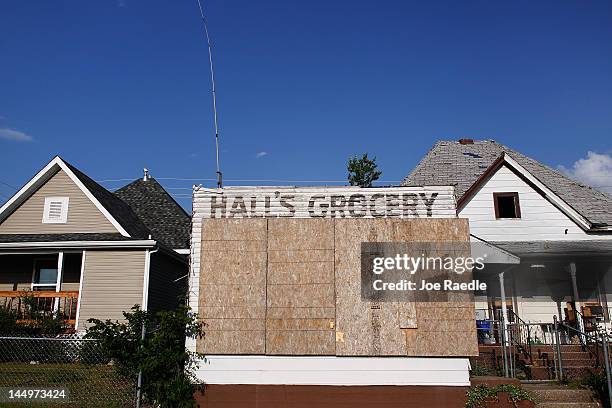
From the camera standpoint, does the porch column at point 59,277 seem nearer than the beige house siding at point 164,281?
Yes

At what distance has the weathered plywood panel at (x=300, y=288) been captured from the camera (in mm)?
9789

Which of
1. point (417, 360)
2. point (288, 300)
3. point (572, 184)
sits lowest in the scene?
point (417, 360)

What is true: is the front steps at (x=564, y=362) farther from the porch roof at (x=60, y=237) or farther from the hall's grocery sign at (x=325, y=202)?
the porch roof at (x=60, y=237)

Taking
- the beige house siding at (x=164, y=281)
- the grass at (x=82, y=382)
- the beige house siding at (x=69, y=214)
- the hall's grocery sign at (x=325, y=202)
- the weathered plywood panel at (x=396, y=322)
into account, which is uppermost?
the beige house siding at (x=69, y=214)

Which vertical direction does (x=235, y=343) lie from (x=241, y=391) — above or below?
above

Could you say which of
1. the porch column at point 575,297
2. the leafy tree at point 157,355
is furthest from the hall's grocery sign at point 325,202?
the porch column at point 575,297

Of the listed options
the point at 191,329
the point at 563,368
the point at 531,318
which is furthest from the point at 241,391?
the point at 531,318

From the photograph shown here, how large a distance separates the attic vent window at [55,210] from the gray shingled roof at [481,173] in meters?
12.0

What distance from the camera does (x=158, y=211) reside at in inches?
883

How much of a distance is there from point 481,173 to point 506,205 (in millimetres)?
2384

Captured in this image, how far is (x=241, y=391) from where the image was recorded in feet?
31.9

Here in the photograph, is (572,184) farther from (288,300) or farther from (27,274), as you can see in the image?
(27,274)

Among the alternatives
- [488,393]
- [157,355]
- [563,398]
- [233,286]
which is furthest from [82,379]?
[563,398]

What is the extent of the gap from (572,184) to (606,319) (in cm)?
587
